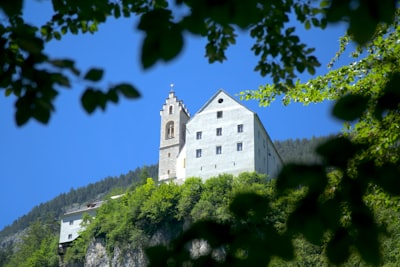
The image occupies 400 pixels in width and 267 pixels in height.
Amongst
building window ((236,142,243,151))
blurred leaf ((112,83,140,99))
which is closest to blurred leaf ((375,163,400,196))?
blurred leaf ((112,83,140,99))

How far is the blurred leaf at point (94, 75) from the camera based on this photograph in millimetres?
2369

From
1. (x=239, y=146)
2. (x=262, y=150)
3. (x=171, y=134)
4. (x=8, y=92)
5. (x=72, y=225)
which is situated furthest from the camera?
(x=171, y=134)

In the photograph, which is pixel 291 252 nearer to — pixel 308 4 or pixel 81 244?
pixel 308 4

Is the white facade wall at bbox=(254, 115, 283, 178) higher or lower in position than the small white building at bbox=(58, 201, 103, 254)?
higher

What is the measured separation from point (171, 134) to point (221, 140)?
1638 centimetres

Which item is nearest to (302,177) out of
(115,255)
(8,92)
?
(8,92)

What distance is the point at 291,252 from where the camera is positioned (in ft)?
7.54

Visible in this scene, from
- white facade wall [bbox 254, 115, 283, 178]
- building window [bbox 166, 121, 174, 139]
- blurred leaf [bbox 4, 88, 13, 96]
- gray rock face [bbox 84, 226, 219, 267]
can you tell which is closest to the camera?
blurred leaf [bbox 4, 88, 13, 96]

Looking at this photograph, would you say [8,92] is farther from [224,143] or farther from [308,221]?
[224,143]

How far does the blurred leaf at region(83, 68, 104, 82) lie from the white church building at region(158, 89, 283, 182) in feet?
177

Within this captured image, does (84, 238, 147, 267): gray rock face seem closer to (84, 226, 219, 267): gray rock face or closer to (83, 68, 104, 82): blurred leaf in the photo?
(84, 226, 219, 267): gray rock face

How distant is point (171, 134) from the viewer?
74.3 metres

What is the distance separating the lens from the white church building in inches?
2260

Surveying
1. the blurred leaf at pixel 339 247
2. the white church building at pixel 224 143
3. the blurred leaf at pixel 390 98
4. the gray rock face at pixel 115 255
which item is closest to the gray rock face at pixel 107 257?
the gray rock face at pixel 115 255
